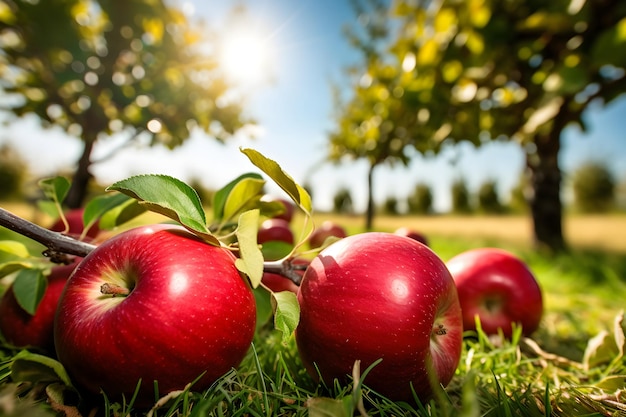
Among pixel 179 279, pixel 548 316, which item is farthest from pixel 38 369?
pixel 548 316

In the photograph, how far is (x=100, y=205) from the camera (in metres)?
0.93

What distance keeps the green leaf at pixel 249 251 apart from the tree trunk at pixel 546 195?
3797mm

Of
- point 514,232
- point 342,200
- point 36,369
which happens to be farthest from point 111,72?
point 342,200

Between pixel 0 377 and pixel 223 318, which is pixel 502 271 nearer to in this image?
pixel 223 318

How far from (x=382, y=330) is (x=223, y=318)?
265 mm

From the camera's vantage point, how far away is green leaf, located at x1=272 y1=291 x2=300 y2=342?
0.58 metres

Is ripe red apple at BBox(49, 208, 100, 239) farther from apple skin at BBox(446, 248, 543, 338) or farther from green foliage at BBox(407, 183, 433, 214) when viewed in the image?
green foliage at BBox(407, 183, 433, 214)

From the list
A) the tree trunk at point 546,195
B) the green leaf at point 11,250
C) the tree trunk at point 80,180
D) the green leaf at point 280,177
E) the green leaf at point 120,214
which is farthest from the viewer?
the tree trunk at point 546,195

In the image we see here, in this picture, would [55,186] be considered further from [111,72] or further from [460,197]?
[460,197]

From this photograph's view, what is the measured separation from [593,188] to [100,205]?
3059 cm

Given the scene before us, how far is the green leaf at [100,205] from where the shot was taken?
2.97ft

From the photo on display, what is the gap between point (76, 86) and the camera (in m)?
2.83

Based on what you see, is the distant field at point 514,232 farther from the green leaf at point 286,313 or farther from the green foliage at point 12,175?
the green foliage at point 12,175

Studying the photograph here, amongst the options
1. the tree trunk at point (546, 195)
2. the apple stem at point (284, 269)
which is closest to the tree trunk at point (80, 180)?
the apple stem at point (284, 269)
